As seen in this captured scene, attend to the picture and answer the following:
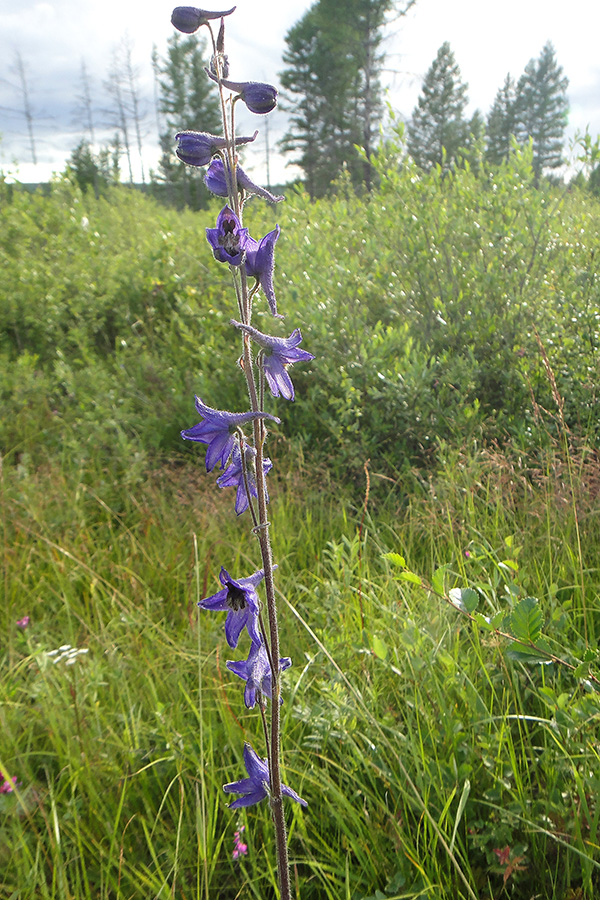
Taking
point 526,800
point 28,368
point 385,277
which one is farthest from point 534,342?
point 28,368

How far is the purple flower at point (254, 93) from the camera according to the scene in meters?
1.21

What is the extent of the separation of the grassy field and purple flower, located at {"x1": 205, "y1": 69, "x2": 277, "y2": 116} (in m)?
1.12

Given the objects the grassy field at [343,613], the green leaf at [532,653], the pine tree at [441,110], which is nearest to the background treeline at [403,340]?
the grassy field at [343,613]

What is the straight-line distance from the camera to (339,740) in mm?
1872

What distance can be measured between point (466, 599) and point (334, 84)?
38420 millimetres

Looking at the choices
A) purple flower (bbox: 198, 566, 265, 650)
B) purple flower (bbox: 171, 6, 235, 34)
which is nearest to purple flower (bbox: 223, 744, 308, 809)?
purple flower (bbox: 198, 566, 265, 650)

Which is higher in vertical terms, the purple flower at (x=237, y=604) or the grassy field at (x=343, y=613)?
the purple flower at (x=237, y=604)

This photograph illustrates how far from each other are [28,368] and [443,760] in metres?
5.36

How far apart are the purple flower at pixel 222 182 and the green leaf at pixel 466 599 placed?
1.05 m

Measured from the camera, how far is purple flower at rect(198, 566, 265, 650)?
1111 millimetres

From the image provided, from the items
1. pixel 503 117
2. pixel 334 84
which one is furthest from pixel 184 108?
pixel 503 117

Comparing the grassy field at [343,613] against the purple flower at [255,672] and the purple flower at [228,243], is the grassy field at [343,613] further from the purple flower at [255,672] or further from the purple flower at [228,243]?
the purple flower at [228,243]

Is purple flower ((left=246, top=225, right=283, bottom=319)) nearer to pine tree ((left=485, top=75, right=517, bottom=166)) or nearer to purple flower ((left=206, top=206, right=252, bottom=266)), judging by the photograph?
purple flower ((left=206, top=206, right=252, bottom=266))

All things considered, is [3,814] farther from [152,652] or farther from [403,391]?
[403,391]
